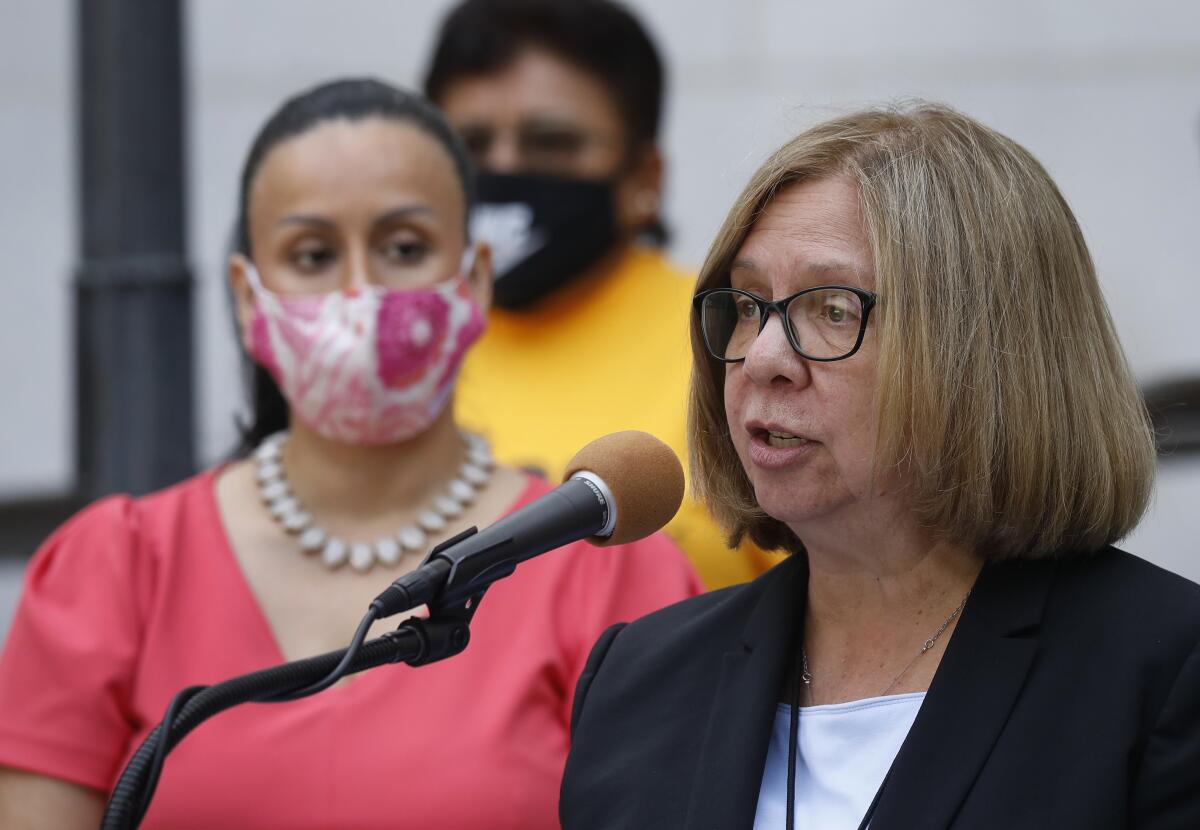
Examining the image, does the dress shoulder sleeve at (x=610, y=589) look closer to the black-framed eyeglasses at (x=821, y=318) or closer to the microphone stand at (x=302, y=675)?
the black-framed eyeglasses at (x=821, y=318)

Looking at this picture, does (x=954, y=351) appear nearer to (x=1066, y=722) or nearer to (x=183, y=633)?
(x=1066, y=722)

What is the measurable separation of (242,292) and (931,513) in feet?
5.29

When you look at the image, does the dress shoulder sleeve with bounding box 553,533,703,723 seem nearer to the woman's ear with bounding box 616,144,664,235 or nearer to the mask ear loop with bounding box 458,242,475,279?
the mask ear loop with bounding box 458,242,475,279

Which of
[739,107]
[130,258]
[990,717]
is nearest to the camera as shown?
[990,717]

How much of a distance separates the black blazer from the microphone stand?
18.5 inches

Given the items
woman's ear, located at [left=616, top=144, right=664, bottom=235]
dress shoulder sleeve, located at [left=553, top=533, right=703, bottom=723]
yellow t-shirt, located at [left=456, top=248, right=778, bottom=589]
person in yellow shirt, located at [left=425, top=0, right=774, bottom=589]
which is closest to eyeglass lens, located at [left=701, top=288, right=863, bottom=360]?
dress shoulder sleeve, located at [left=553, top=533, right=703, bottom=723]

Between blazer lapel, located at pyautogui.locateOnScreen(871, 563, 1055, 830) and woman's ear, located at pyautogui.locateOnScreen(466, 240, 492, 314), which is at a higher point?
woman's ear, located at pyautogui.locateOnScreen(466, 240, 492, 314)

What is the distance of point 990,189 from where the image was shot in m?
2.20

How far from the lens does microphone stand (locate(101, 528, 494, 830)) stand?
194 centimetres

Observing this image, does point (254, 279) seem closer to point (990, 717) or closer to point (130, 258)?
point (130, 258)

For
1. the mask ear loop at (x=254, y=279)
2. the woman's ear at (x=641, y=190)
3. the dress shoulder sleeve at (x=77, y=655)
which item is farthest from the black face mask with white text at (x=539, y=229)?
the dress shoulder sleeve at (x=77, y=655)

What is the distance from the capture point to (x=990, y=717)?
6.81 ft

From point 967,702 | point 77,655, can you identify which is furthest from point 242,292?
point 967,702

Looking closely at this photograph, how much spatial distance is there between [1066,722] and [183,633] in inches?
61.4
